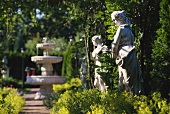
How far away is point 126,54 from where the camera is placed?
6.95 meters

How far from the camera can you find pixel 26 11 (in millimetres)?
16094

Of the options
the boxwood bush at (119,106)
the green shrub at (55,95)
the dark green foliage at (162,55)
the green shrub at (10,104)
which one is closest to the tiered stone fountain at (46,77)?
the green shrub at (55,95)

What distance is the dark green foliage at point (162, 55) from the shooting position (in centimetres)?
855

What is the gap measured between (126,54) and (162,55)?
214 centimetres

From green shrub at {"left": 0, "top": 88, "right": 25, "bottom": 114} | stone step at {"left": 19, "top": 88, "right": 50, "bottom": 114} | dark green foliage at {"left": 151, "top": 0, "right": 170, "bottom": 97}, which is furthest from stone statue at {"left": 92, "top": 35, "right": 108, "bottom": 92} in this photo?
green shrub at {"left": 0, "top": 88, "right": 25, "bottom": 114}

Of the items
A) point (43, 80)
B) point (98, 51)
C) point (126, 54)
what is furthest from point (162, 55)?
point (43, 80)

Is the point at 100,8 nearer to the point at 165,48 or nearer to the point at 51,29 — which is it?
the point at 165,48

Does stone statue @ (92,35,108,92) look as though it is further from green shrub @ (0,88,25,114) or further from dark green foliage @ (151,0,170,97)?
green shrub @ (0,88,25,114)

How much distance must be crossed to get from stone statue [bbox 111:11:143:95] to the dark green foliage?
1.78 meters

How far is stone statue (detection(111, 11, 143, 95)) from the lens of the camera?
6.95 m

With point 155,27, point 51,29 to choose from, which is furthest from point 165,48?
point 51,29

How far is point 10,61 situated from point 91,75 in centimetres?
2179

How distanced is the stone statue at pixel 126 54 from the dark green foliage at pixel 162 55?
1.78 metres

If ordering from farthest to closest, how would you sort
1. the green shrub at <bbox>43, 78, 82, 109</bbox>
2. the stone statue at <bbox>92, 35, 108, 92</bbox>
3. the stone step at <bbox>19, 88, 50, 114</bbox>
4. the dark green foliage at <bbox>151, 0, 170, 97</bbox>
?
the green shrub at <bbox>43, 78, 82, 109</bbox> → the stone step at <bbox>19, 88, 50, 114</bbox> → the stone statue at <bbox>92, 35, 108, 92</bbox> → the dark green foliage at <bbox>151, 0, 170, 97</bbox>
